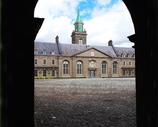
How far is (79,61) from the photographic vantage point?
6525 cm

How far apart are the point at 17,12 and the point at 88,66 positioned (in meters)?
62.5

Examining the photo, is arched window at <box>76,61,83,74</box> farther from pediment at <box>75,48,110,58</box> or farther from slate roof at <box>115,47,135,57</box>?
slate roof at <box>115,47,135,57</box>

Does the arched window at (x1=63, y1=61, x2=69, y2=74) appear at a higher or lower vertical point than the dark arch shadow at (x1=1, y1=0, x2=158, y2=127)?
higher

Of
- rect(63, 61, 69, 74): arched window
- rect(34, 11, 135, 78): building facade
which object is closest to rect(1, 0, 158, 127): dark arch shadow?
rect(34, 11, 135, 78): building facade

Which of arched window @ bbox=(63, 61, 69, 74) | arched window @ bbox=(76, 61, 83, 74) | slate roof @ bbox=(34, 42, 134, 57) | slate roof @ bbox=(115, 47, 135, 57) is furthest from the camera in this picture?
slate roof @ bbox=(115, 47, 135, 57)

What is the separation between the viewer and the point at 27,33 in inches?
163

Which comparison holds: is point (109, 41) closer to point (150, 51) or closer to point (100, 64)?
point (100, 64)

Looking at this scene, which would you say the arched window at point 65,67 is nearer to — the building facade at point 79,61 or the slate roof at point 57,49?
the building facade at point 79,61

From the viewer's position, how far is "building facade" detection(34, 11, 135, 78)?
204 feet

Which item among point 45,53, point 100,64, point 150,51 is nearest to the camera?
point 150,51

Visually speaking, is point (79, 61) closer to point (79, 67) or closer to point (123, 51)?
point (79, 67)

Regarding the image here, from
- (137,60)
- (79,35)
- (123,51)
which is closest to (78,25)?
(79,35)

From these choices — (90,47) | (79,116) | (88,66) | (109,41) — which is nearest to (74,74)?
(88,66)

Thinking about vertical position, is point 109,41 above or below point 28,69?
above
